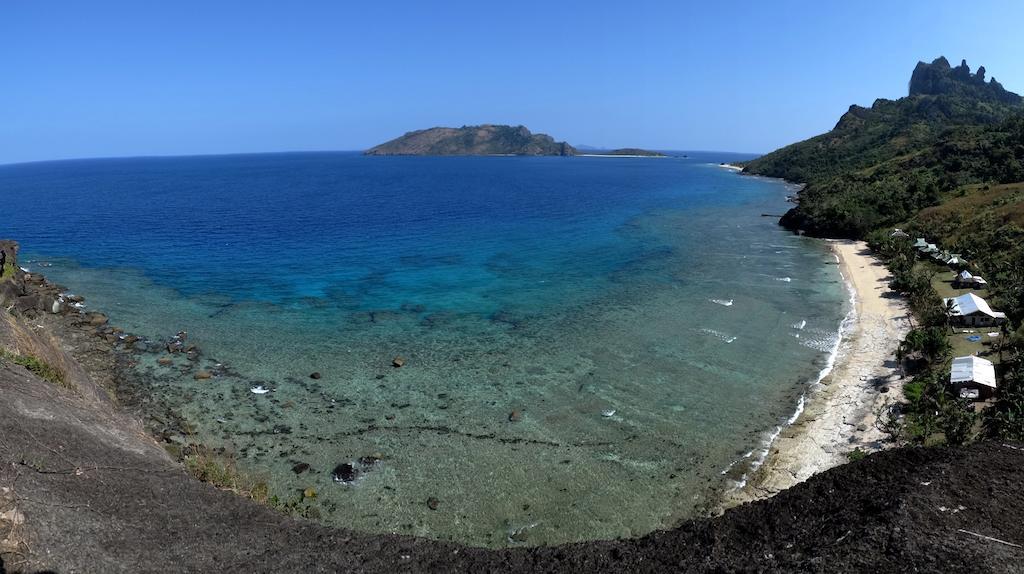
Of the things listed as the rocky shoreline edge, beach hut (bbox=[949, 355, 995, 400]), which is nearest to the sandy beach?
beach hut (bbox=[949, 355, 995, 400])

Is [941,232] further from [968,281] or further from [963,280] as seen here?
[968,281]

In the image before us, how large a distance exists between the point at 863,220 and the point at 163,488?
8998cm

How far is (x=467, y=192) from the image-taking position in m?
155

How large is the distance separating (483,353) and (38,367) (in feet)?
79.2

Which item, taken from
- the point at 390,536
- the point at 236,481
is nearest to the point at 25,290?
the point at 236,481

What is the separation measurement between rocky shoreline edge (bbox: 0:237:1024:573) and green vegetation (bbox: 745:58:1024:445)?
8.29 meters

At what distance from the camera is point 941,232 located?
66812 mm

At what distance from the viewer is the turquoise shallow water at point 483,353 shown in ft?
82.0

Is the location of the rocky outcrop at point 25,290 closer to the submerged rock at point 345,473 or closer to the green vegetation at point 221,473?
the green vegetation at point 221,473

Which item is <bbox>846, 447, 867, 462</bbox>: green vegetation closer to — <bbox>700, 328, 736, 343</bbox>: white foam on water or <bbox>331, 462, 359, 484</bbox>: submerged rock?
<bbox>700, 328, 736, 343</bbox>: white foam on water

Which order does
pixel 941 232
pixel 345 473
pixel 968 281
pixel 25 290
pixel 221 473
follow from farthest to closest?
pixel 941 232 → pixel 968 281 → pixel 25 290 → pixel 345 473 → pixel 221 473

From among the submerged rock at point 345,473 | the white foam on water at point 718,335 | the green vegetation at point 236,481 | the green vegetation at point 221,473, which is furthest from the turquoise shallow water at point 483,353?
the green vegetation at point 221,473

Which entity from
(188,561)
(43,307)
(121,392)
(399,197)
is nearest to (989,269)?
(188,561)

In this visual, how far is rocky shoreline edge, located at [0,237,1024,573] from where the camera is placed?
48.6ft
